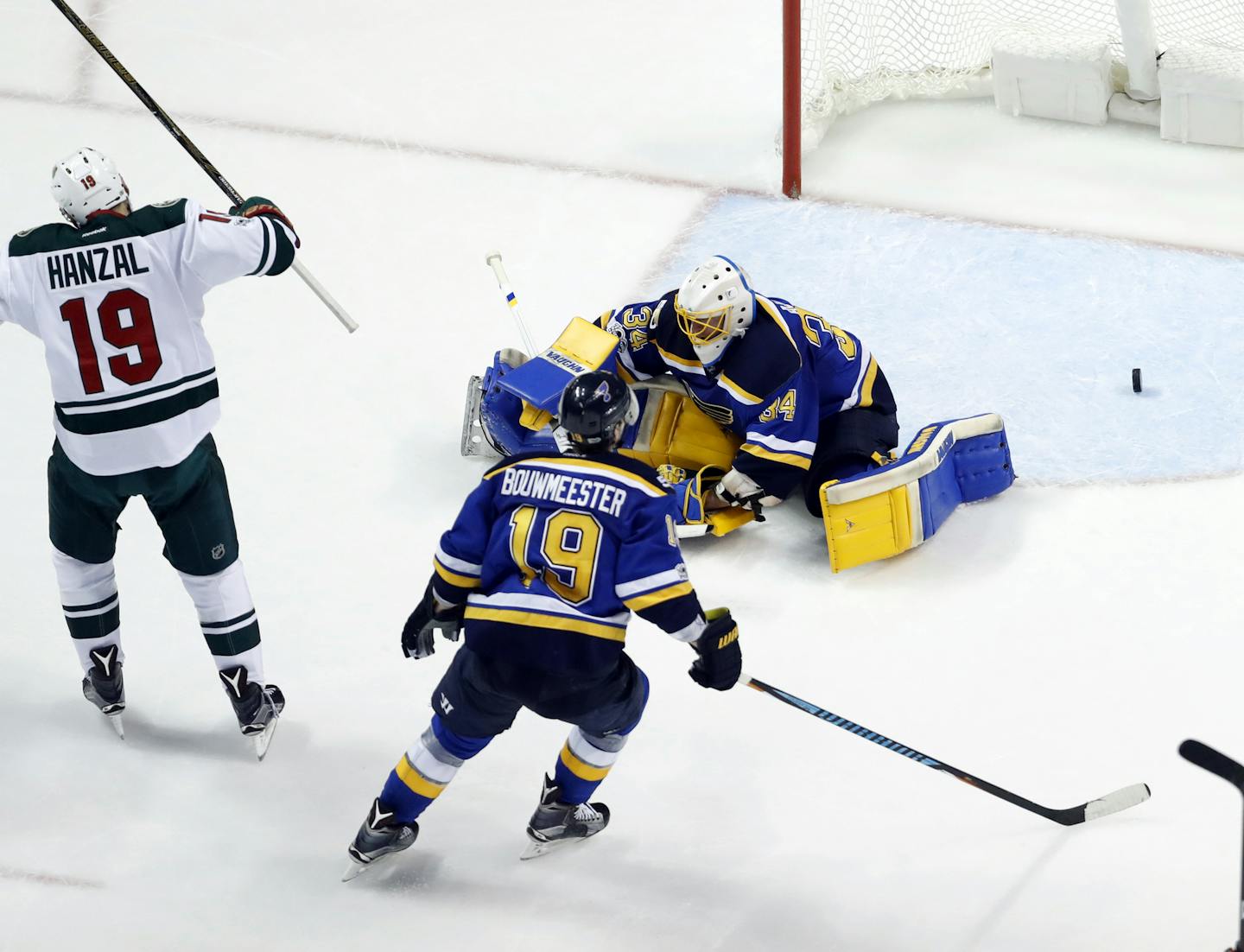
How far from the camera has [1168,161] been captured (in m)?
6.37

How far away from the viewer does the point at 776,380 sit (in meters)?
4.52

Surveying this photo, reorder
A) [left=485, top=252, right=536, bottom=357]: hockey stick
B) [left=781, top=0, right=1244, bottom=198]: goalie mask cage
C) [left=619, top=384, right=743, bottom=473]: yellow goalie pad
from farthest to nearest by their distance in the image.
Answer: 1. [left=781, top=0, right=1244, bottom=198]: goalie mask cage
2. [left=485, top=252, right=536, bottom=357]: hockey stick
3. [left=619, top=384, right=743, bottom=473]: yellow goalie pad

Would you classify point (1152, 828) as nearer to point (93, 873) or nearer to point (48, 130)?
point (93, 873)

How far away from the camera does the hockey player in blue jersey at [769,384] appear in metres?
4.52

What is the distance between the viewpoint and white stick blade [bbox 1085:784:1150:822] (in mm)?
3820

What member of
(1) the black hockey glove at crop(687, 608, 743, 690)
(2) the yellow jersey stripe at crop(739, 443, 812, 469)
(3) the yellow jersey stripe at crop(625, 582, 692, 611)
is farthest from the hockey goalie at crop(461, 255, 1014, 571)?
(3) the yellow jersey stripe at crop(625, 582, 692, 611)

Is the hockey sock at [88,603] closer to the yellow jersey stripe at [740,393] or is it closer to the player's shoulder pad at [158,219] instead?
the player's shoulder pad at [158,219]

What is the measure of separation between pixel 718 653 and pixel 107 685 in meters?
1.51

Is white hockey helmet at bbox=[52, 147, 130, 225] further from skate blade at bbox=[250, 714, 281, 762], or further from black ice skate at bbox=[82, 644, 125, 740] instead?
skate blade at bbox=[250, 714, 281, 762]

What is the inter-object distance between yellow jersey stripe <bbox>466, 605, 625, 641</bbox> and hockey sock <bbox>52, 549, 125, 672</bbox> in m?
1.08

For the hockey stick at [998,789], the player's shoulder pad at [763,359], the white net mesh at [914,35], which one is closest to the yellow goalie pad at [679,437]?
the player's shoulder pad at [763,359]

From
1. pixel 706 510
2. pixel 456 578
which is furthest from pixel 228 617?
pixel 706 510

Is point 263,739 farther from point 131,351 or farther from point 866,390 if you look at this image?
point 866,390

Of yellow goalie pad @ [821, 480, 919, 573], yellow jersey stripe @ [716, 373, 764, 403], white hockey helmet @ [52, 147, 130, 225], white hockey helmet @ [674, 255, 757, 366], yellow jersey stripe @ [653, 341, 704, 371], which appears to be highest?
white hockey helmet @ [52, 147, 130, 225]
